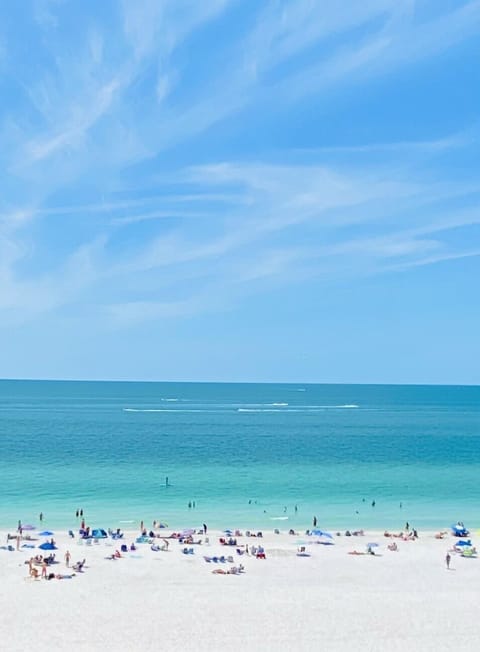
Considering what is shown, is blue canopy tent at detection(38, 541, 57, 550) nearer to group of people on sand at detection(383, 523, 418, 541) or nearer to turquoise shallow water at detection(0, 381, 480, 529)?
turquoise shallow water at detection(0, 381, 480, 529)

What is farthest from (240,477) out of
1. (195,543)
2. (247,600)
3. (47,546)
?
(247,600)

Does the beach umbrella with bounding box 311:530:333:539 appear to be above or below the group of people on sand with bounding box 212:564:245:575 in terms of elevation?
above

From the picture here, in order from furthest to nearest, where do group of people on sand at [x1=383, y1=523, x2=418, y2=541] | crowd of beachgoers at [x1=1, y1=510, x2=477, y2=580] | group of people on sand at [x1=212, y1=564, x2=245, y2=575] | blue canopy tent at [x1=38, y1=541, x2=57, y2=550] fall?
group of people on sand at [x1=383, y1=523, x2=418, y2=541], blue canopy tent at [x1=38, y1=541, x2=57, y2=550], crowd of beachgoers at [x1=1, y1=510, x2=477, y2=580], group of people on sand at [x1=212, y1=564, x2=245, y2=575]

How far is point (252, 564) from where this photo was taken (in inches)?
1273

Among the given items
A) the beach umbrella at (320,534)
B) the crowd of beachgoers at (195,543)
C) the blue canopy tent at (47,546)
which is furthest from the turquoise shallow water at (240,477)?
the blue canopy tent at (47,546)

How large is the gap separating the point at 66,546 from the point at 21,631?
12.6 m

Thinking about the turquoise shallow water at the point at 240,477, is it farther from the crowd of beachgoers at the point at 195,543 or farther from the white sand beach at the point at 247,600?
the white sand beach at the point at 247,600

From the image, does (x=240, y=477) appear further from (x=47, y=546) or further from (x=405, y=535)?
(x=47, y=546)

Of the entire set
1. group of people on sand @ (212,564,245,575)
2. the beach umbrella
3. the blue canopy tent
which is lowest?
group of people on sand @ (212,564,245,575)

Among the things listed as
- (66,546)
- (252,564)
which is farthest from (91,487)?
(252,564)

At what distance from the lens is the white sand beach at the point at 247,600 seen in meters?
22.3

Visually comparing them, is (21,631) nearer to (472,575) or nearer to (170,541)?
(170,541)

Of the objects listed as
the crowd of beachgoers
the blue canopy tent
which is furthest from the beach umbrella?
the blue canopy tent

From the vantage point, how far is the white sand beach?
22297 mm
